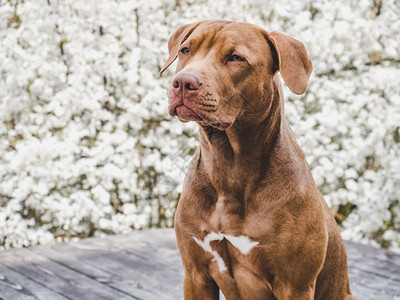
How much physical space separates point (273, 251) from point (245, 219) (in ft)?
0.47

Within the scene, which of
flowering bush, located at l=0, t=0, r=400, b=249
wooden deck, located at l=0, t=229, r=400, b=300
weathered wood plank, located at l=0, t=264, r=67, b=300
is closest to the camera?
weathered wood plank, located at l=0, t=264, r=67, b=300

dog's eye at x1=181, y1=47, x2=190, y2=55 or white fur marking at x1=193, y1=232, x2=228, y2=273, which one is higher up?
dog's eye at x1=181, y1=47, x2=190, y2=55

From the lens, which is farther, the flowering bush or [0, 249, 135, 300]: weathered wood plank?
the flowering bush

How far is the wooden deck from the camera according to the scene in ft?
9.01

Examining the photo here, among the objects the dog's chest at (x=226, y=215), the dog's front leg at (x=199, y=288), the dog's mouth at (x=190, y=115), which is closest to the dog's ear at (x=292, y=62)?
the dog's mouth at (x=190, y=115)

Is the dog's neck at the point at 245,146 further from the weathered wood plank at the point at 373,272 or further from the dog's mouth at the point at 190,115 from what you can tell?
the weathered wood plank at the point at 373,272

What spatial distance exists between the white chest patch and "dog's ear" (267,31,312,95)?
1.77 ft

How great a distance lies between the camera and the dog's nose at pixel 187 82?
157 centimetres

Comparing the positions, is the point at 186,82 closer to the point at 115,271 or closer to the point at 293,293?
the point at 293,293

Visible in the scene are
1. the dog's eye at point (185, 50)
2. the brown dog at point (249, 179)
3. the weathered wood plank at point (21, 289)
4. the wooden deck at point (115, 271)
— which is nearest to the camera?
the brown dog at point (249, 179)

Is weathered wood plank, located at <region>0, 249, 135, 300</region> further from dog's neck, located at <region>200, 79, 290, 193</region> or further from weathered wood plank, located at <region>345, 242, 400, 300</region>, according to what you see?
weathered wood plank, located at <region>345, 242, 400, 300</region>

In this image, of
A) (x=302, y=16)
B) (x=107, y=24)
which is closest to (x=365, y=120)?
(x=302, y=16)

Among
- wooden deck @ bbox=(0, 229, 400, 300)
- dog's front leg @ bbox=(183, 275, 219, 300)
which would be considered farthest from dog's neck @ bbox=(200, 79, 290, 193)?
wooden deck @ bbox=(0, 229, 400, 300)

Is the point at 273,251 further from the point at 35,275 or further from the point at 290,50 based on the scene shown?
the point at 35,275
